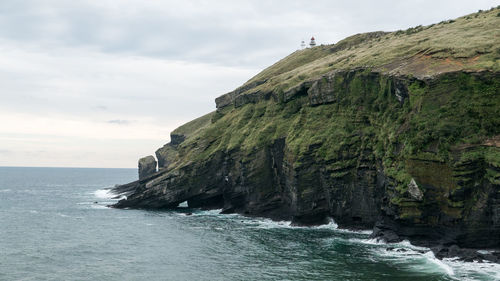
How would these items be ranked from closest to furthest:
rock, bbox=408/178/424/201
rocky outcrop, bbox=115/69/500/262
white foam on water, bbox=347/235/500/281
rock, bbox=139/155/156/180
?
white foam on water, bbox=347/235/500/281
rocky outcrop, bbox=115/69/500/262
rock, bbox=408/178/424/201
rock, bbox=139/155/156/180

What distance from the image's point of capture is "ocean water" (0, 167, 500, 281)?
4641cm

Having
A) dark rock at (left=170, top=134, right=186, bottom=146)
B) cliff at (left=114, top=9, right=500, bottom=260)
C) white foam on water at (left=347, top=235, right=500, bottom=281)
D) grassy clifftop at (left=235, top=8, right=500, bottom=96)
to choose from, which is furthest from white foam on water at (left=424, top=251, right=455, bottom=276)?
dark rock at (left=170, top=134, right=186, bottom=146)

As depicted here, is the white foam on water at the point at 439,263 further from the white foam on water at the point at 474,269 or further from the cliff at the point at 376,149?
the cliff at the point at 376,149

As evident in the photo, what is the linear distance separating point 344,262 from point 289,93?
48.2m

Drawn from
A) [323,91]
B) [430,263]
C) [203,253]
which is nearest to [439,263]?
[430,263]

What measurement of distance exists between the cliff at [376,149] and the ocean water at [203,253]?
4.86 meters

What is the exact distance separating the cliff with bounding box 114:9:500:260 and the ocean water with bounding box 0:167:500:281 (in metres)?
4.86

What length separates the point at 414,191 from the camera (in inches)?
2227

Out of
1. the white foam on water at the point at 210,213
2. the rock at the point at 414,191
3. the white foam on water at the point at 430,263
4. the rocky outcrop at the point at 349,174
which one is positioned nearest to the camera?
the white foam on water at the point at 430,263

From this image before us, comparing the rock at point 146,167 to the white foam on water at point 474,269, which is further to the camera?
the rock at point 146,167

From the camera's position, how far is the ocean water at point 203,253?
46406 millimetres

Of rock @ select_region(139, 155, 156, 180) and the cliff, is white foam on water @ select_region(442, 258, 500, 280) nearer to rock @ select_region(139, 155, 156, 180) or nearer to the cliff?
the cliff

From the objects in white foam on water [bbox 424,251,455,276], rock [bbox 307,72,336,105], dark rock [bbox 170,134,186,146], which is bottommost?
white foam on water [bbox 424,251,455,276]

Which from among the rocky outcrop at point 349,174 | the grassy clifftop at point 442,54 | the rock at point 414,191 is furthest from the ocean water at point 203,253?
the grassy clifftop at point 442,54
